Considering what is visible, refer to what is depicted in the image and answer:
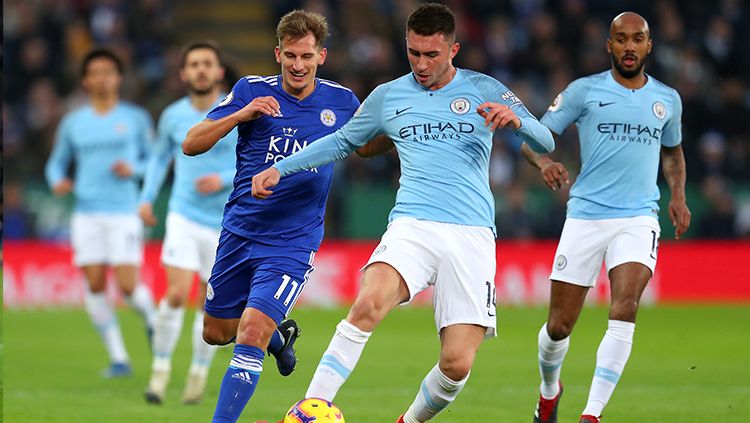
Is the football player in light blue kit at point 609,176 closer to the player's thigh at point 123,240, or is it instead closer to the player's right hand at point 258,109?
the player's right hand at point 258,109

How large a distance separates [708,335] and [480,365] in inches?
145

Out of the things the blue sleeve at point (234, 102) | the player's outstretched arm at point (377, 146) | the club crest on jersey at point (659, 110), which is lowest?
the player's outstretched arm at point (377, 146)

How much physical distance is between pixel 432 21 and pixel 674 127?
7.67 feet

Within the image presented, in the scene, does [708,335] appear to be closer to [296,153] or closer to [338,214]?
[338,214]

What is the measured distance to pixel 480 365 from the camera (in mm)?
12508

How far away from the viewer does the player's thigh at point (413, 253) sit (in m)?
7.15

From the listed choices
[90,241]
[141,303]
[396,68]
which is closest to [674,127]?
[141,303]

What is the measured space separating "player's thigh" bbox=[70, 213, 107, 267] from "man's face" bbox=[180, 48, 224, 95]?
252cm

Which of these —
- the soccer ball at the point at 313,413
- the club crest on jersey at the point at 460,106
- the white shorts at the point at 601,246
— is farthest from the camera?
the white shorts at the point at 601,246

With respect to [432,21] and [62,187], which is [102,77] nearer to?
[62,187]

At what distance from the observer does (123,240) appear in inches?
482

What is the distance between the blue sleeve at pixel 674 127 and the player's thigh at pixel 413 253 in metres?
2.31

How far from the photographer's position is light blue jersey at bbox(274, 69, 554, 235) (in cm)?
729

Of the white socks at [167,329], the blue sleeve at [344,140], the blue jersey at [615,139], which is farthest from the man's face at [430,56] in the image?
the white socks at [167,329]
